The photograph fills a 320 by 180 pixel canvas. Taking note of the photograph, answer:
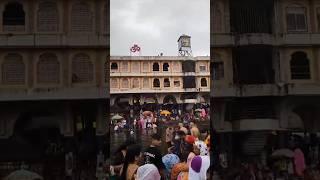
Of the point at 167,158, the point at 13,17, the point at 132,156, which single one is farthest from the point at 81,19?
the point at 167,158

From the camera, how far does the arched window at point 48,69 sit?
12.2 ft

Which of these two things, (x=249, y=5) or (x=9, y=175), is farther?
(x=249, y=5)

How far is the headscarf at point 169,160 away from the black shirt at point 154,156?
0.10 ft

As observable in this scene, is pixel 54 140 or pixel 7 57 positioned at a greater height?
pixel 7 57

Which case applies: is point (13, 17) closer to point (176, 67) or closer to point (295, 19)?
point (176, 67)

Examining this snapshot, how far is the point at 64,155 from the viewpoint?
3.80 m

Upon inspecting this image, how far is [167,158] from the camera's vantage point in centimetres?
364

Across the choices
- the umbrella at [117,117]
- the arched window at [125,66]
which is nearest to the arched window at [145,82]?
the arched window at [125,66]

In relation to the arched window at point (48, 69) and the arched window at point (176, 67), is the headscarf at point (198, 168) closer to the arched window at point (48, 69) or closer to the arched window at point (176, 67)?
the arched window at point (176, 67)

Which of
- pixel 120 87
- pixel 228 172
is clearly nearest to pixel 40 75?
pixel 120 87

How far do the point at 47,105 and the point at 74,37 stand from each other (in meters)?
0.55

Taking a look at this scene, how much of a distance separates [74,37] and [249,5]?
1.46 meters

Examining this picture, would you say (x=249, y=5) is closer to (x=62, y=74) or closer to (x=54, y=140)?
(x=62, y=74)

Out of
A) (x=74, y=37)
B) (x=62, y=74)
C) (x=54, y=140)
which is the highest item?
(x=74, y=37)
